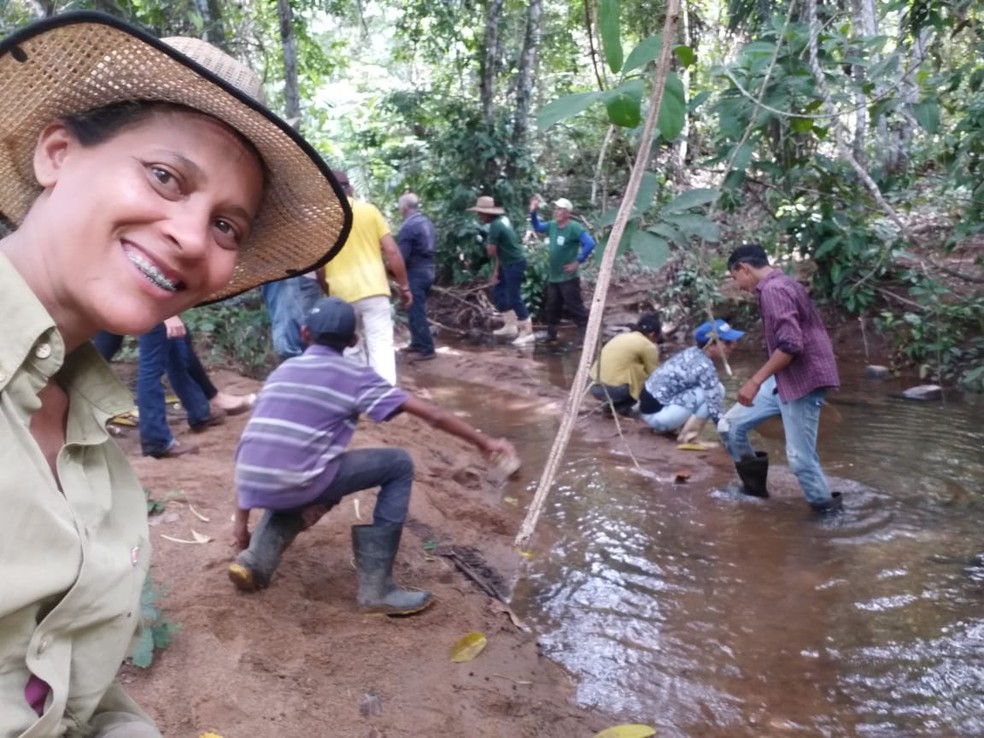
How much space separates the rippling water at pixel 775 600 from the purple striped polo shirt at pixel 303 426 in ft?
4.65

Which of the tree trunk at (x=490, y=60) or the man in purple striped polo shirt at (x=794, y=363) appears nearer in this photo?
the man in purple striped polo shirt at (x=794, y=363)

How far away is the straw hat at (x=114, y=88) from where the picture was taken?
1.25m

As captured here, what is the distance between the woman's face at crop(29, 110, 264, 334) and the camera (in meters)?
1.18

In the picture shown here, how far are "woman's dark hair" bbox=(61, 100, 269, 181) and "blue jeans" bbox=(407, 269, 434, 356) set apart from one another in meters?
8.27

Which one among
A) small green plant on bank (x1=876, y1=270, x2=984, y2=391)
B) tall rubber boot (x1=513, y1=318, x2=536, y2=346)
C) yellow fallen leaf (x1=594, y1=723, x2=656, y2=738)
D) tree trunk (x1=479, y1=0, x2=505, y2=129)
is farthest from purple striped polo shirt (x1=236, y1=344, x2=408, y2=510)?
tree trunk (x1=479, y1=0, x2=505, y2=129)

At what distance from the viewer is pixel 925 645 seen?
387cm

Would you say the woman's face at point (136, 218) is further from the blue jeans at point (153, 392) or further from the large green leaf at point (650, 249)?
the blue jeans at point (153, 392)

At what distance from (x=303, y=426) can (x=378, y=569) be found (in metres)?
0.74

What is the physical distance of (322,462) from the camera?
3.56 meters

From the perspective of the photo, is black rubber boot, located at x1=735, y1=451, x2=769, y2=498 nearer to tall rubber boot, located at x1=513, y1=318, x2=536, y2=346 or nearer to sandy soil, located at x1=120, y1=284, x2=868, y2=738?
sandy soil, located at x1=120, y1=284, x2=868, y2=738

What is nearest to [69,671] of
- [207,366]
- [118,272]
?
[118,272]

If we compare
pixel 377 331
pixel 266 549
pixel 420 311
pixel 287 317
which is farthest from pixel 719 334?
pixel 266 549

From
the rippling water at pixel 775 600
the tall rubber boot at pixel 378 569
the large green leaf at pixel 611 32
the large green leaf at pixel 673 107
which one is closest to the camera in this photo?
the large green leaf at pixel 611 32

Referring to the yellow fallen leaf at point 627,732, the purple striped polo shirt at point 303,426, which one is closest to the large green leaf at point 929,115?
the purple striped polo shirt at point 303,426
